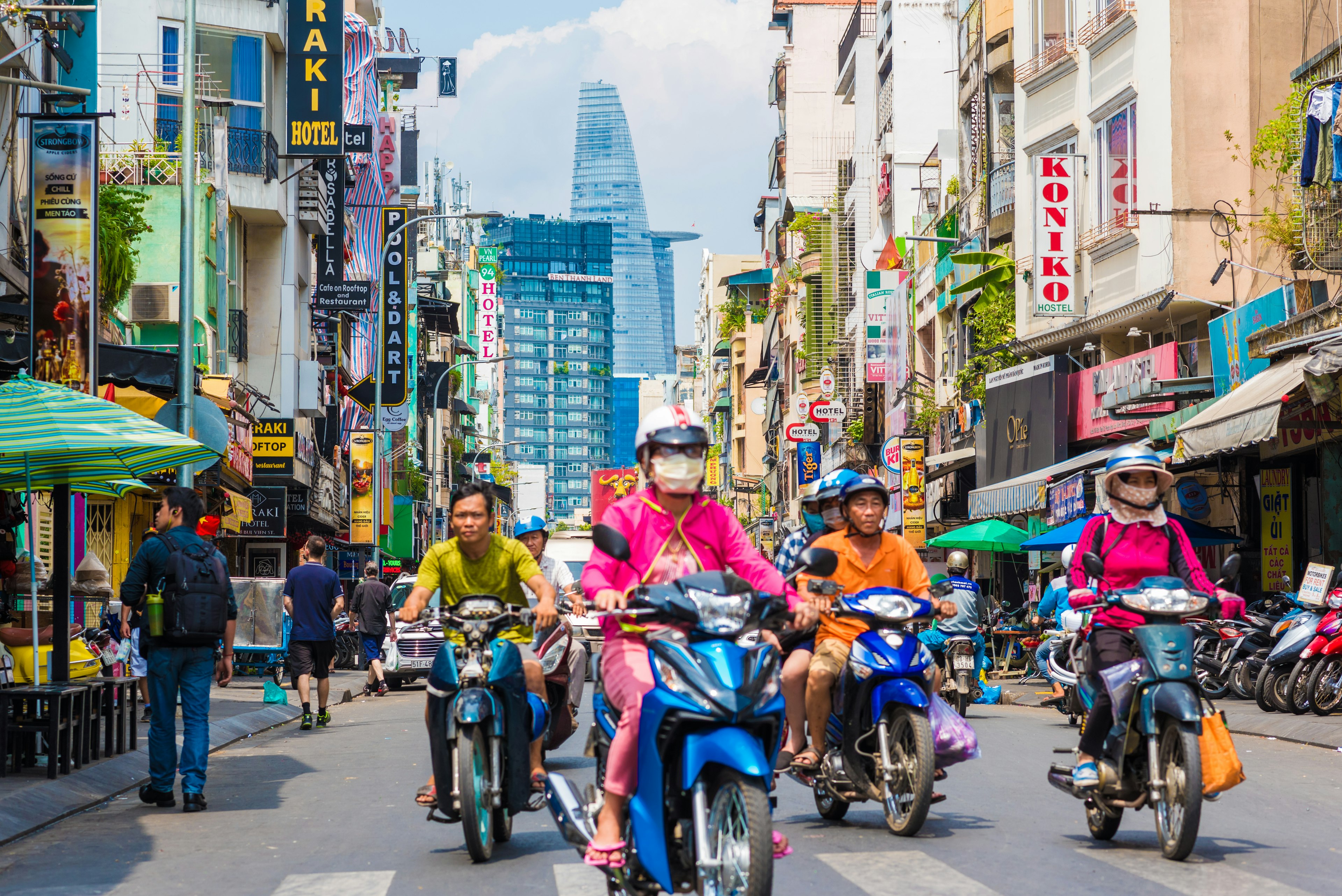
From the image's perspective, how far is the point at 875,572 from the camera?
908 centimetres

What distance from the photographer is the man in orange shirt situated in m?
8.97

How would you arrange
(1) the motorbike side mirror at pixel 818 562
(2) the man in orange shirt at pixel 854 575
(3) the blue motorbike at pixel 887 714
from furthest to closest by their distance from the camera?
(2) the man in orange shirt at pixel 854 575
(3) the blue motorbike at pixel 887 714
(1) the motorbike side mirror at pixel 818 562

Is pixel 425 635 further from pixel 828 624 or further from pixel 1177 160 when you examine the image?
pixel 828 624

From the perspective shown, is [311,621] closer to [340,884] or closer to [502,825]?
[502,825]

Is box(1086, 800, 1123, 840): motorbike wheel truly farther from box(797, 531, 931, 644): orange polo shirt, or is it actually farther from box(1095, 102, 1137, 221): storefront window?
box(1095, 102, 1137, 221): storefront window

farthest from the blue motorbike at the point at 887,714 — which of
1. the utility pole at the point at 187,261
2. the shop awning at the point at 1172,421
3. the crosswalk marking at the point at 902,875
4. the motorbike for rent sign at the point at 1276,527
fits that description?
the motorbike for rent sign at the point at 1276,527

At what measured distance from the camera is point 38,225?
15594 millimetres

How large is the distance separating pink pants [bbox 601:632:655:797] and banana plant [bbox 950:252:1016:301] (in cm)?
2886

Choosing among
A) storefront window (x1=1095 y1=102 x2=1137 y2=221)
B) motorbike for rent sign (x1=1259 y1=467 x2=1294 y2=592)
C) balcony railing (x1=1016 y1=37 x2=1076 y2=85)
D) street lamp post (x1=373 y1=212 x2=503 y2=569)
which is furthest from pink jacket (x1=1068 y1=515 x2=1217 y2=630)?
street lamp post (x1=373 y1=212 x2=503 y2=569)

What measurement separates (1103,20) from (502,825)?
22.5 metres

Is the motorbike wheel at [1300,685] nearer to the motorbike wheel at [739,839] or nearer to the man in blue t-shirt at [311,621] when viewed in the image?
the man in blue t-shirt at [311,621]

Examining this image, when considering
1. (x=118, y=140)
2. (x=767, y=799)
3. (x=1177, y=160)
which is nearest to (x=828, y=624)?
(x=767, y=799)

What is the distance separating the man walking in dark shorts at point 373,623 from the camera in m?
24.2

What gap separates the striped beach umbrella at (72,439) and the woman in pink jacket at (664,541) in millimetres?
5962
